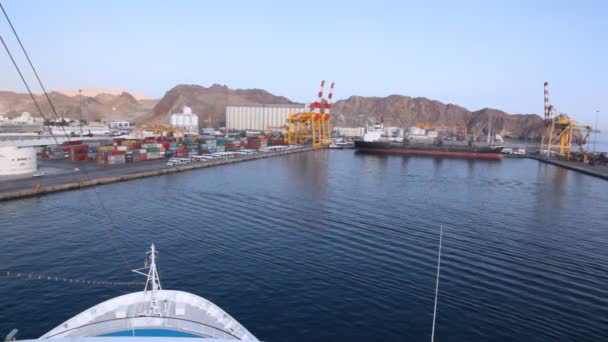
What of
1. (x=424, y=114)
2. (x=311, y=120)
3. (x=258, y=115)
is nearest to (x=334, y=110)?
(x=424, y=114)

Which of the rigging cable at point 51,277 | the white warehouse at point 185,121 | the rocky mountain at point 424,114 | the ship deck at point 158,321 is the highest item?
the rocky mountain at point 424,114

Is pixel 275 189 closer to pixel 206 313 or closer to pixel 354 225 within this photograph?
pixel 354 225

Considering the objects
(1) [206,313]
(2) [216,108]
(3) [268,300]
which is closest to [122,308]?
(1) [206,313]

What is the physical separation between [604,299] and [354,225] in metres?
8.56

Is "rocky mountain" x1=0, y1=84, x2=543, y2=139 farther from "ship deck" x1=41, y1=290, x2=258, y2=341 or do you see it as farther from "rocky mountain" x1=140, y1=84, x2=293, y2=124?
"ship deck" x1=41, y1=290, x2=258, y2=341

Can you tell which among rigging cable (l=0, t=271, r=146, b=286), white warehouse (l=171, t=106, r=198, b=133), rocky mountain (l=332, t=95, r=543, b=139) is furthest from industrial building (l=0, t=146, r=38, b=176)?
rocky mountain (l=332, t=95, r=543, b=139)

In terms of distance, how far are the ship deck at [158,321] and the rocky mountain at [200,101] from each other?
4372 inches

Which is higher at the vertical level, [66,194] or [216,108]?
[216,108]

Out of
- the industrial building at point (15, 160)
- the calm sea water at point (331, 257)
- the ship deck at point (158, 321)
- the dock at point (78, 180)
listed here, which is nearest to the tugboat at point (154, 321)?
the ship deck at point (158, 321)

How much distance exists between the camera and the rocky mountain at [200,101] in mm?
128250

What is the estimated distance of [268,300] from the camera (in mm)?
9477

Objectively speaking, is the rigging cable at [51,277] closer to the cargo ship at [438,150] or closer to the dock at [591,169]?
the dock at [591,169]

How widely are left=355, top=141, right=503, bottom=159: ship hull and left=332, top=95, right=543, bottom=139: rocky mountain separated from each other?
293 feet

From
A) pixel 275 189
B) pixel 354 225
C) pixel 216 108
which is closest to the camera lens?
pixel 354 225
